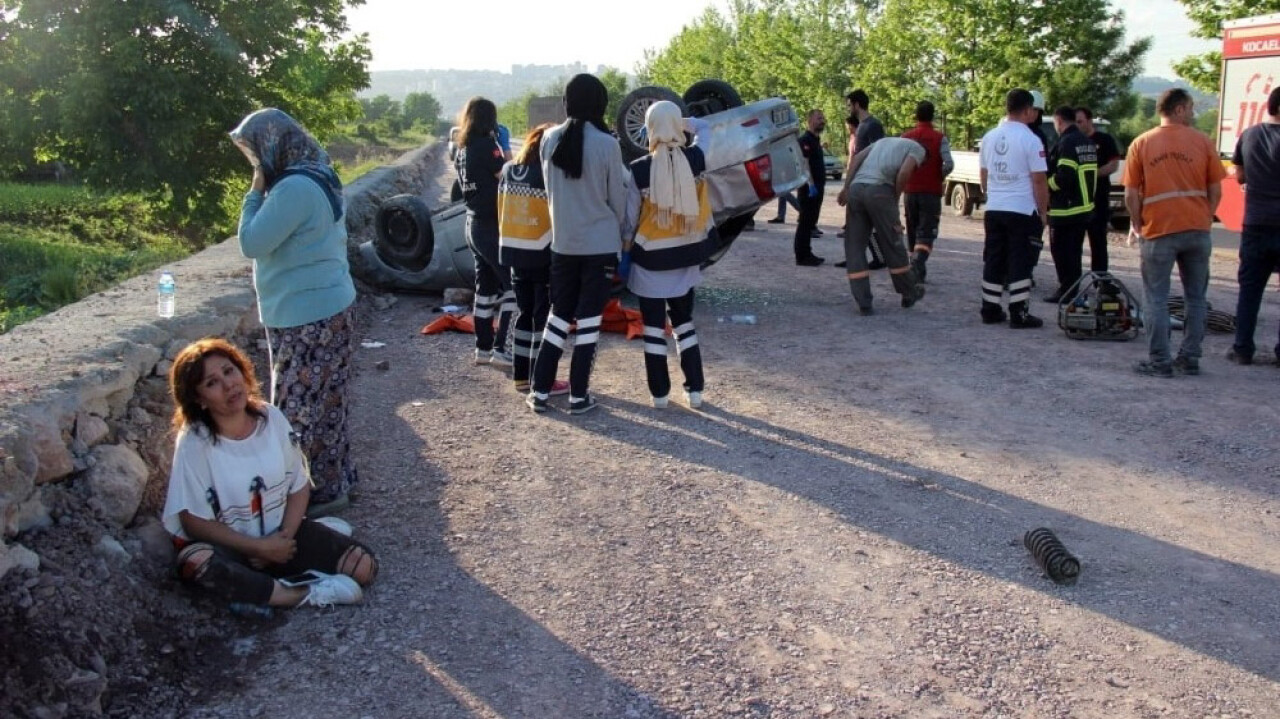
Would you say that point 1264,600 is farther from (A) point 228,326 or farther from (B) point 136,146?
(B) point 136,146

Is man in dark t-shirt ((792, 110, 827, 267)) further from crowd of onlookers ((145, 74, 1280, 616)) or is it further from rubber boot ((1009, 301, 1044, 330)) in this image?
rubber boot ((1009, 301, 1044, 330))

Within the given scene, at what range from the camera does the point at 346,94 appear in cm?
2667

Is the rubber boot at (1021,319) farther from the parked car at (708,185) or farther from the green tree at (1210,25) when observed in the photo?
the green tree at (1210,25)

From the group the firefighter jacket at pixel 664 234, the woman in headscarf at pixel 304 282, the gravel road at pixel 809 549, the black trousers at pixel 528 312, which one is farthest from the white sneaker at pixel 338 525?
the firefighter jacket at pixel 664 234

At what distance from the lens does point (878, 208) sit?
9531 millimetres

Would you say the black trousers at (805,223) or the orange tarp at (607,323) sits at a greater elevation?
the black trousers at (805,223)

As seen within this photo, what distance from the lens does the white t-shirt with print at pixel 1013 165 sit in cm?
892

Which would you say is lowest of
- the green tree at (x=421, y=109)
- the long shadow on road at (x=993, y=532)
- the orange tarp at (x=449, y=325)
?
the long shadow on road at (x=993, y=532)

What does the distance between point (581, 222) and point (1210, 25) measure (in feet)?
68.0

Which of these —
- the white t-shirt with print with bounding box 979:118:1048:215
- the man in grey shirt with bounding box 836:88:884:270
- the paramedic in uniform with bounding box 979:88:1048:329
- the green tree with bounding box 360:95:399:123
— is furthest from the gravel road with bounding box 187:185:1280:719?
the green tree with bounding box 360:95:399:123

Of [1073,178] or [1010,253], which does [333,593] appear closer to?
[1010,253]

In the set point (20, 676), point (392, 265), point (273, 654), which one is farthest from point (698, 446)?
point (392, 265)

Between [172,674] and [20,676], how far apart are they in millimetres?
512

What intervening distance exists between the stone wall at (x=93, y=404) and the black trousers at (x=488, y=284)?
1.63 metres
